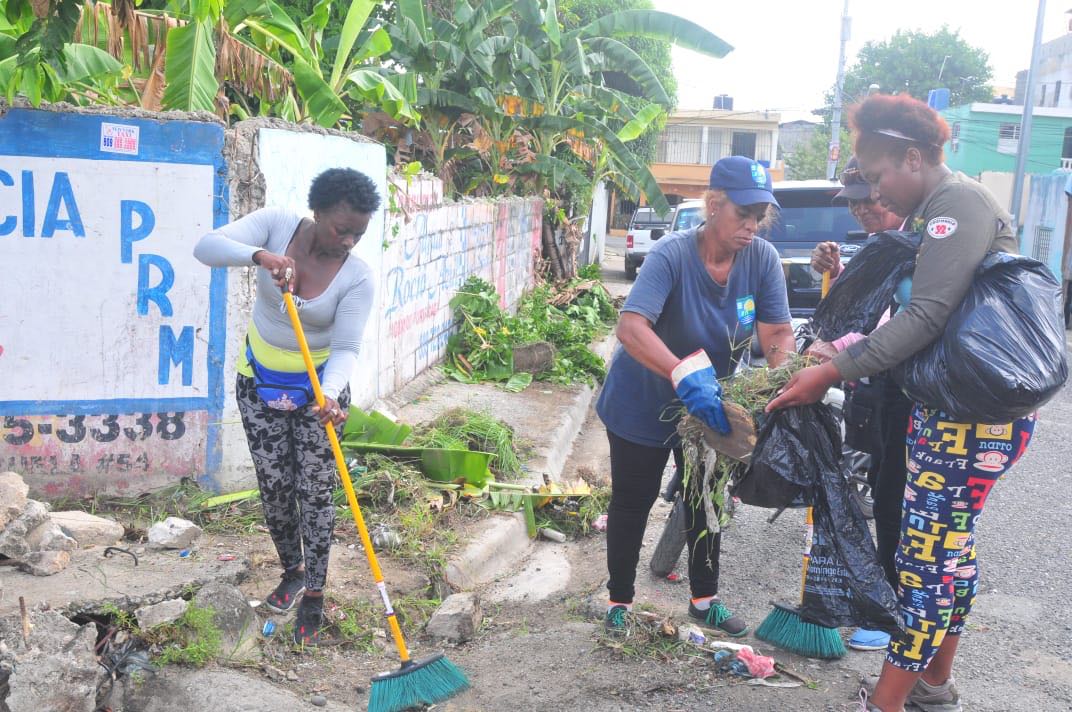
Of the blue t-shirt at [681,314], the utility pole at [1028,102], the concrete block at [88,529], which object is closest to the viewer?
the blue t-shirt at [681,314]

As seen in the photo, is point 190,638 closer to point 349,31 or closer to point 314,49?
point 349,31

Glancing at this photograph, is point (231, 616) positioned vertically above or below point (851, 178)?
below

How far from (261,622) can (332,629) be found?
30 centimetres

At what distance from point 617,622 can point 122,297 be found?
123 inches

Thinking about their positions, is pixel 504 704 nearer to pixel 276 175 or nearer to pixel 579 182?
pixel 276 175

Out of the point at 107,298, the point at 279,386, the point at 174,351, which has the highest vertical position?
the point at 107,298

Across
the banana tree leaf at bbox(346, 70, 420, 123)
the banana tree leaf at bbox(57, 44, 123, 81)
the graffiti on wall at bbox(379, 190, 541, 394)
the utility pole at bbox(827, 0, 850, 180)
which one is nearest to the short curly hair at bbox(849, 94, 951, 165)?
the banana tree leaf at bbox(57, 44, 123, 81)

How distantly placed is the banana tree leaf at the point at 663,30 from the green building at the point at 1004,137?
31479mm

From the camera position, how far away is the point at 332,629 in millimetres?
4113

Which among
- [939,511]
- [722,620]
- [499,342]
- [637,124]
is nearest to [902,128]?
[939,511]

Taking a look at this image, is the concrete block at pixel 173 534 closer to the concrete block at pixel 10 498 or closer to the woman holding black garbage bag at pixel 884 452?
the concrete block at pixel 10 498

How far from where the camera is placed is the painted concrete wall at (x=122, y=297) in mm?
4891

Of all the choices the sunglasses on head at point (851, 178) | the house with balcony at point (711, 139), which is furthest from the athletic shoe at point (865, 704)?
the house with balcony at point (711, 139)

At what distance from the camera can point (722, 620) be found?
4.11m
